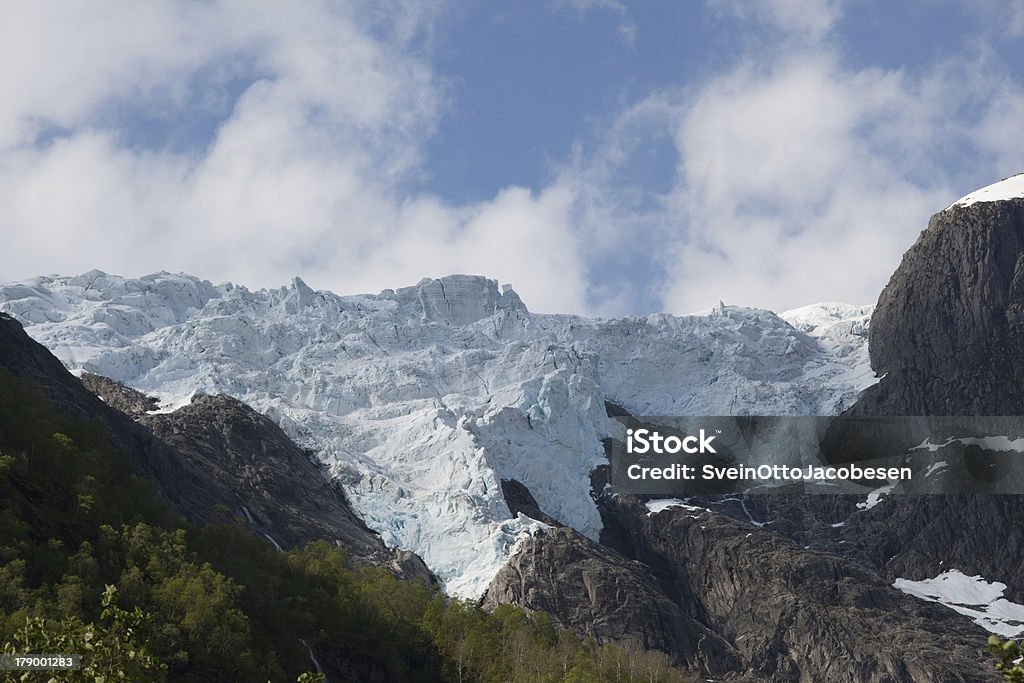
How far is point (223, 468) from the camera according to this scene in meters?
184

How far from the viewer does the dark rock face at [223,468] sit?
132625 millimetres

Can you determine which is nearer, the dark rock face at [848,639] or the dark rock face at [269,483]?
the dark rock face at [269,483]

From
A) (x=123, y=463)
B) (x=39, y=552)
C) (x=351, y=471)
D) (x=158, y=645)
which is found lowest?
(x=158, y=645)

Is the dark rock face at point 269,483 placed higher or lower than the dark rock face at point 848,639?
higher

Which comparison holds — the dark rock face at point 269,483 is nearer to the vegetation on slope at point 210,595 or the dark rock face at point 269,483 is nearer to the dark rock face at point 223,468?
the dark rock face at point 223,468

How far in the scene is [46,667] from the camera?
1248 inches

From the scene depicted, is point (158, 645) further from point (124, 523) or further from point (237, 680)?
point (124, 523)

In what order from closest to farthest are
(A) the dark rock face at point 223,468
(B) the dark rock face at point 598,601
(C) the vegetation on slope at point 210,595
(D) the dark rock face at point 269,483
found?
(C) the vegetation on slope at point 210,595 < (A) the dark rock face at point 223,468 < (D) the dark rock face at point 269,483 < (B) the dark rock face at point 598,601

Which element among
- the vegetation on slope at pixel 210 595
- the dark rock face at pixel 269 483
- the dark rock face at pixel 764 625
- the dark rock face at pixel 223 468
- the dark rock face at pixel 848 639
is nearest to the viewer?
the vegetation on slope at pixel 210 595

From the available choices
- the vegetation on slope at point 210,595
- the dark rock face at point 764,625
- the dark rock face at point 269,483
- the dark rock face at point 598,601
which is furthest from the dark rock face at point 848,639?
the vegetation on slope at point 210,595

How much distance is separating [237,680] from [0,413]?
3115 centimetres

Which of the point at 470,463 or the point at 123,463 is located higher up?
the point at 470,463

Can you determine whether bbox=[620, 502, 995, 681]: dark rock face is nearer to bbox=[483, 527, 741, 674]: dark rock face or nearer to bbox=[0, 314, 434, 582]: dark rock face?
bbox=[483, 527, 741, 674]: dark rock face

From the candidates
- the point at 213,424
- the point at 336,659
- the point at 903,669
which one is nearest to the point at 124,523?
the point at 336,659
